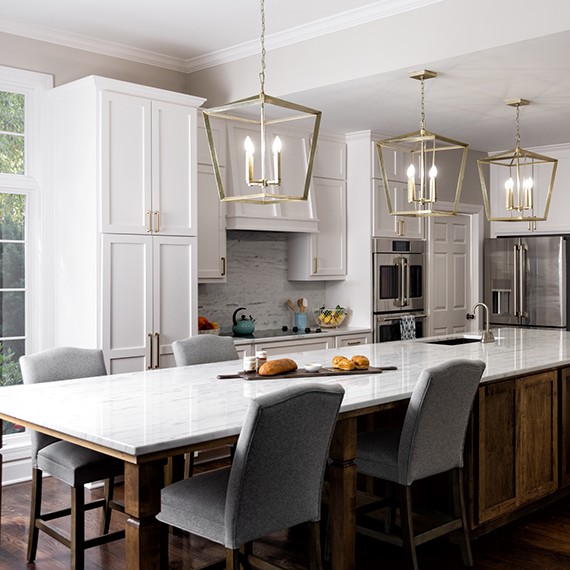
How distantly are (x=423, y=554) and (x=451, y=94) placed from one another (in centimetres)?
308

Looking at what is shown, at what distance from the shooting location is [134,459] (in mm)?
2213

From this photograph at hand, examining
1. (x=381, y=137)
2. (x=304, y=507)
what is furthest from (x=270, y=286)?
(x=304, y=507)

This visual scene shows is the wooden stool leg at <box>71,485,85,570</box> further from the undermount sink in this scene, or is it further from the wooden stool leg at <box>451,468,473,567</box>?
the undermount sink

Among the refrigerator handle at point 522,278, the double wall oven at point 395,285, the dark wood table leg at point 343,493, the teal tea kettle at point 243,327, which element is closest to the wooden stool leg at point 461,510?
the dark wood table leg at point 343,493

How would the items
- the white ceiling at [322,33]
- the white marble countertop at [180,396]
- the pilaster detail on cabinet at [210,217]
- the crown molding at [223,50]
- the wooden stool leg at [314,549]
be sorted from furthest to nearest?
the pilaster detail on cabinet at [210,217] < the crown molding at [223,50] < the white ceiling at [322,33] < the wooden stool leg at [314,549] < the white marble countertop at [180,396]

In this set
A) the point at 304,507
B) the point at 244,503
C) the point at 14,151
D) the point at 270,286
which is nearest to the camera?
the point at 244,503

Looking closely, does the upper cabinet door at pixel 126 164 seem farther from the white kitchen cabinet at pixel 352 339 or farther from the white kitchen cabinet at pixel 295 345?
the white kitchen cabinet at pixel 352 339

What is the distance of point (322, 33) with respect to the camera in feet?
15.9

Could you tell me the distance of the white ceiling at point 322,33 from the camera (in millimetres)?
4379

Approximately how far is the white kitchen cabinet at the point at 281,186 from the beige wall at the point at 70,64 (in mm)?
663

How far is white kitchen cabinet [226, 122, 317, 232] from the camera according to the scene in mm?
5691

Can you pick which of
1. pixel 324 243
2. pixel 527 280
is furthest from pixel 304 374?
pixel 527 280

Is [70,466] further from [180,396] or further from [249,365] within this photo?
[249,365]

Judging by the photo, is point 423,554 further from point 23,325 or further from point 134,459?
point 23,325
